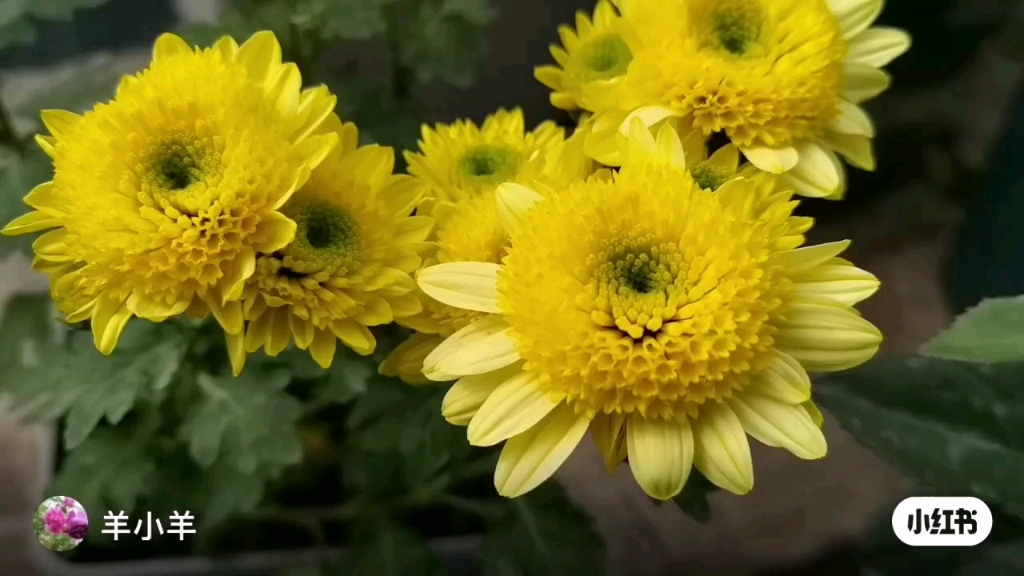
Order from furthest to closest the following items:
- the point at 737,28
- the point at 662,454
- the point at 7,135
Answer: the point at 7,135
the point at 737,28
the point at 662,454

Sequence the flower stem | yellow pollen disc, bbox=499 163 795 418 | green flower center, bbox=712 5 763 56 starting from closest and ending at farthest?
yellow pollen disc, bbox=499 163 795 418
green flower center, bbox=712 5 763 56
the flower stem

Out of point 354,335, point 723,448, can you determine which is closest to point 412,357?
point 354,335

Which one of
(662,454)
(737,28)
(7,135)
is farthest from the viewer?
(7,135)

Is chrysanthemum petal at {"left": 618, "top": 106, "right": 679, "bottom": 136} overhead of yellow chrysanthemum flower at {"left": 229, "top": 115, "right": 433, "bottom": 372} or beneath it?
overhead

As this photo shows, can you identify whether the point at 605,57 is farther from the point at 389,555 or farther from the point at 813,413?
the point at 389,555

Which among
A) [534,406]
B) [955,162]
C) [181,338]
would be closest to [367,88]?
[181,338]

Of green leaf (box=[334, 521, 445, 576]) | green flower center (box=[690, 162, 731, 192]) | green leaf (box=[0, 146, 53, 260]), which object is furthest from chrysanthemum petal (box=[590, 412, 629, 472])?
green leaf (box=[0, 146, 53, 260])

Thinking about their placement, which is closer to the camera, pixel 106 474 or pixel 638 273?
pixel 638 273

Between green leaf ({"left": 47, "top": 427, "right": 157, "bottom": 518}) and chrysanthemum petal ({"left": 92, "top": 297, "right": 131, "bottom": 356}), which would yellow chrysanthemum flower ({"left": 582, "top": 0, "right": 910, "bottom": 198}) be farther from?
green leaf ({"left": 47, "top": 427, "right": 157, "bottom": 518})

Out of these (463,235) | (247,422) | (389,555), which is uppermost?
(463,235)
